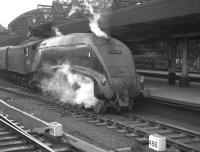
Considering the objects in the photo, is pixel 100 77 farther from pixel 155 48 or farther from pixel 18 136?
pixel 155 48

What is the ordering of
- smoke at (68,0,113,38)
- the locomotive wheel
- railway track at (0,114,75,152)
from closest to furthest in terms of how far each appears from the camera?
railway track at (0,114,75,152) < the locomotive wheel < smoke at (68,0,113,38)

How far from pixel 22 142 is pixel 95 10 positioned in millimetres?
10475

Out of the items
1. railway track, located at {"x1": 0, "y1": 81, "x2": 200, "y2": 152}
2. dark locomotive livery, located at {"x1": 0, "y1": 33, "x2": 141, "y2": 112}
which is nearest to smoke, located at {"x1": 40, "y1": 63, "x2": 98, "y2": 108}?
dark locomotive livery, located at {"x1": 0, "y1": 33, "x2": 141, "y2": 112}

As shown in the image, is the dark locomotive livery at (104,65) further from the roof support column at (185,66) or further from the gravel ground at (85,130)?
the roof support column at (185,66)

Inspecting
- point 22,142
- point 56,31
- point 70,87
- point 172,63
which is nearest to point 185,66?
point 172,63

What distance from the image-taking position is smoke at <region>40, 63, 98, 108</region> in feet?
37.1

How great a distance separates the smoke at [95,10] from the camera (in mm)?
12895

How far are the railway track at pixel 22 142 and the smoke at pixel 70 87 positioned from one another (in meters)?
3.68

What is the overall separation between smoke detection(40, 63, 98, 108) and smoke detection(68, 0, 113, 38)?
183 centimetres

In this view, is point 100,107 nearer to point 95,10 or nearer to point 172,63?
point 95,10

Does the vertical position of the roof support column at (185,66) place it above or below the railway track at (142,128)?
above

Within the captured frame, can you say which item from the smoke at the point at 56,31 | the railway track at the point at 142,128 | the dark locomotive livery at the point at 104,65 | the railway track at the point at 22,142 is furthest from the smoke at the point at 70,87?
the smoke at the point at 56,31

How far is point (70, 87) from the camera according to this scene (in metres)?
12.2

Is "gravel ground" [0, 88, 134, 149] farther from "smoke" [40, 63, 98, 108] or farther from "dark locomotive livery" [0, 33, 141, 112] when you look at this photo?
"dark locomotive livery" [0, 33, 141, 112]
